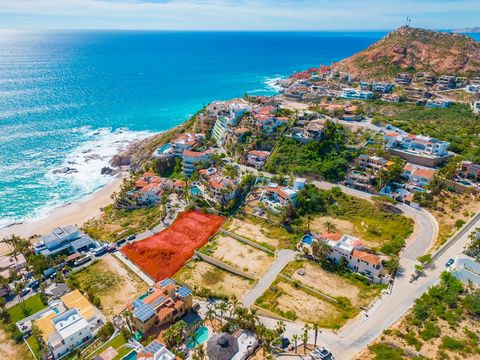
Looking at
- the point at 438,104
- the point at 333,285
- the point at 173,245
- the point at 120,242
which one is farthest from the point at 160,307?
the point at 438,104

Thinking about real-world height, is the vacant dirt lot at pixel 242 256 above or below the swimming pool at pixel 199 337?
below

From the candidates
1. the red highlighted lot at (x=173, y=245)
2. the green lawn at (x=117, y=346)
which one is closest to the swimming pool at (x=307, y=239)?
the red highlighted lot at (x=173, y=245)

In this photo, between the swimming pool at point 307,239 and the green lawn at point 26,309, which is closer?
the green lawn at point 26,309

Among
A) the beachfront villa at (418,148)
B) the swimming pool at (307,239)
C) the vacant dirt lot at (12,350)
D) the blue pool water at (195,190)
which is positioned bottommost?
the vacant dirt lot at (12,350)

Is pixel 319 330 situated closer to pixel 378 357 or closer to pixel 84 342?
pixel 378 357

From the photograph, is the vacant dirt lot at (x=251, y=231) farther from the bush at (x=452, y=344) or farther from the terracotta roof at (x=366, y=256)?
the bush at (x=452, y=344)

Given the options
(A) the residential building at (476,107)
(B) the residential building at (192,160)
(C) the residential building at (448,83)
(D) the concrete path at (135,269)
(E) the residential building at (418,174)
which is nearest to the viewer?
(D) the concrete path at (135,269)

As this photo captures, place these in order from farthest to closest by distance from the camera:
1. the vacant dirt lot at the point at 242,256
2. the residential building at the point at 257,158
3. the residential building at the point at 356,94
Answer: the residential building at the point at 356,94 < the residential building at the point at 257,158 < the vacant dirt lot at the point at 242,256
